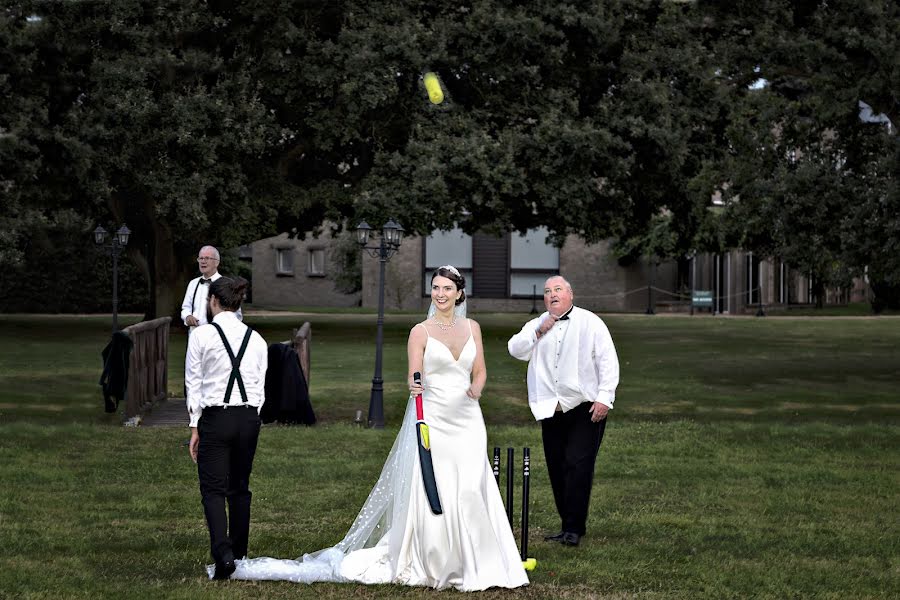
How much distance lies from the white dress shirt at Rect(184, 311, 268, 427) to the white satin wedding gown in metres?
1.01

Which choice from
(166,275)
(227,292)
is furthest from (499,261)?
(227,292)

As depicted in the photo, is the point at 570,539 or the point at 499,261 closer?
the point at 570,539

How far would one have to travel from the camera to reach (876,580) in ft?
27.3

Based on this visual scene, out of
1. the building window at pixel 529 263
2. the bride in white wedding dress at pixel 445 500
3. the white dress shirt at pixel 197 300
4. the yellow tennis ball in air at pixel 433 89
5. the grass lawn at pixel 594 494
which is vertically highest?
the yellow tennis ball in air at pixel 433 89

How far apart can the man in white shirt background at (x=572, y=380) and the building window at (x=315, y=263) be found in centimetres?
5471

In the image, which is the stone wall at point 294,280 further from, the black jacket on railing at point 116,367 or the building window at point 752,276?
the black jacket on railing at point 116,367

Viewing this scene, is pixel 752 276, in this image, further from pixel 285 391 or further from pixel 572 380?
pixel 285 391

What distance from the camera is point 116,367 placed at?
56.9 ft

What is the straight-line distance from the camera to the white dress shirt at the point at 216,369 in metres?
7.67

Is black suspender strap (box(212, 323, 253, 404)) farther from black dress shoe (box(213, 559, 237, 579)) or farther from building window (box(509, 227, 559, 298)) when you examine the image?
building window (box(509, 227, 559, 298))

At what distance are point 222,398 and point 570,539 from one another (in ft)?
9.58

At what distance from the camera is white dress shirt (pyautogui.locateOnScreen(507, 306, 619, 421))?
9.10 m

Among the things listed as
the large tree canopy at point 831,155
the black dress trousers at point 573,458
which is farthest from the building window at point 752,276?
the black dress trousers at point 573,458

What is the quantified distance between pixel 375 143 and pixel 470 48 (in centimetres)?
391
